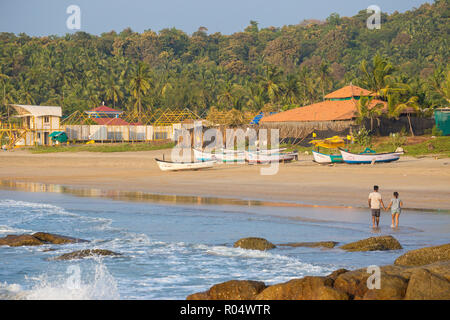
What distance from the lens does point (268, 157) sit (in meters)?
40.5

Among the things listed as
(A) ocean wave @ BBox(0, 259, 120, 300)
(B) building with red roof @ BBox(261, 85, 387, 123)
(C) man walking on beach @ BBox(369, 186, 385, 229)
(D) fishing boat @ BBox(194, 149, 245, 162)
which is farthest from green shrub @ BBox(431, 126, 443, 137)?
(A) ocean wave @ BBox(0, 259, 120, 300)

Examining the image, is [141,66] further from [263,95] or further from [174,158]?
[174,158]

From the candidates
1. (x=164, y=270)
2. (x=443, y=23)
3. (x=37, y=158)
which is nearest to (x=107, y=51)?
(x=443, y=23)

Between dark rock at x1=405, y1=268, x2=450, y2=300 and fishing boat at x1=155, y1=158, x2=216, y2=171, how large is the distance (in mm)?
30130

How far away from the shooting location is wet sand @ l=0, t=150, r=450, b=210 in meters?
25.5

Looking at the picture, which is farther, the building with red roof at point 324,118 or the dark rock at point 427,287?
the building with red roof at point 324,118

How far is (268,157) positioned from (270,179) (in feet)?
25.8

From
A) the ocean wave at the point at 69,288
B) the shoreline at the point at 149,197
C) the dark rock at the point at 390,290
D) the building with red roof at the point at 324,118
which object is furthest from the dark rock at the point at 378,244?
the building with red roof at the point at 324,118

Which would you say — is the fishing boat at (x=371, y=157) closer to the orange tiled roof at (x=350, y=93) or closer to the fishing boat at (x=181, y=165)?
the fishing boat at (x=181, y=165)

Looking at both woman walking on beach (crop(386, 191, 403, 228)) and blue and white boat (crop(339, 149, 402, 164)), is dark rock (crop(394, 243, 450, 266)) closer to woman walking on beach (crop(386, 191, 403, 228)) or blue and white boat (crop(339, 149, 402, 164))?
woman walking on beach (crop(386, 191, 403, 228))

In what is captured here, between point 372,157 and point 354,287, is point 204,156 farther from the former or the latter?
point 354,287

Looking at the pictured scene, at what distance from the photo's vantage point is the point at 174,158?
158ft

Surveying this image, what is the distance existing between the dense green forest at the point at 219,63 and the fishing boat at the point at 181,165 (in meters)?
25.3

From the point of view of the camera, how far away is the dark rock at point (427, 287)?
8.55 m
